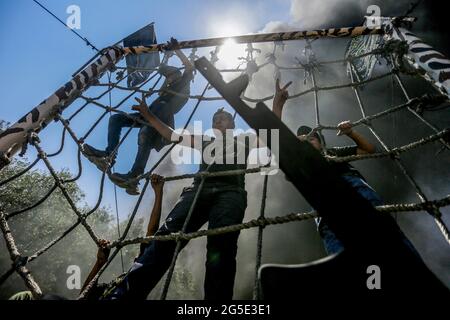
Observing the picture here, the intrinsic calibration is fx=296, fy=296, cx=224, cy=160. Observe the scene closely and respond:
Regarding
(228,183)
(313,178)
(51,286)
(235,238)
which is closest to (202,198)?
(228,183)

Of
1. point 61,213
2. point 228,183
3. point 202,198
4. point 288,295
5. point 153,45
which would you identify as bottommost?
point 288,295

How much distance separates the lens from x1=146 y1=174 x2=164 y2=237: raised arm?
82.3 inches

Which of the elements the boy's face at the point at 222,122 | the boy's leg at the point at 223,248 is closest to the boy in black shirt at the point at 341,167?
the boy's leg at the point at 223,248

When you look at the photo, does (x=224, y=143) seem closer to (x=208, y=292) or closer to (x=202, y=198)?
(x=202, y=198)

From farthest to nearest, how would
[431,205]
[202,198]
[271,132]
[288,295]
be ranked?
[202,198]
[431,205]
[271,132]
[288,295]

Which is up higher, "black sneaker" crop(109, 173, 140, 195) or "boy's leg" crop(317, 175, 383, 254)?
"black sneaker" crop(109, 173, 140, 195)

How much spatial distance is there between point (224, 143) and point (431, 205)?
1449mm

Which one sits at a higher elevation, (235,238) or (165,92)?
(165,92)

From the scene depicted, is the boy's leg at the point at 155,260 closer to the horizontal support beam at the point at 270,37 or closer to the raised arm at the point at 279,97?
the raised arm at the point at 279,97

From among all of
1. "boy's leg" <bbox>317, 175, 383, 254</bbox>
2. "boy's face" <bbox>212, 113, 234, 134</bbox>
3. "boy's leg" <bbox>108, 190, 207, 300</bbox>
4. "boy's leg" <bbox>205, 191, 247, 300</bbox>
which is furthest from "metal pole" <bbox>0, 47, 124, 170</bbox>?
"boy's leg" <bbox>317, 175, 383, 254</bbox>

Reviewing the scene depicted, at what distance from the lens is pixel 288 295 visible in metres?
0.52

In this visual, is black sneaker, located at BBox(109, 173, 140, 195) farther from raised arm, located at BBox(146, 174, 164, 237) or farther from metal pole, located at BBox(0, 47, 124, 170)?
metal pole, located at BBox(0, 47, 124, 170)

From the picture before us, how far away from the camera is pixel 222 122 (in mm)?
2508

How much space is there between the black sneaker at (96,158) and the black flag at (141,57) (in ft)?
4.30
